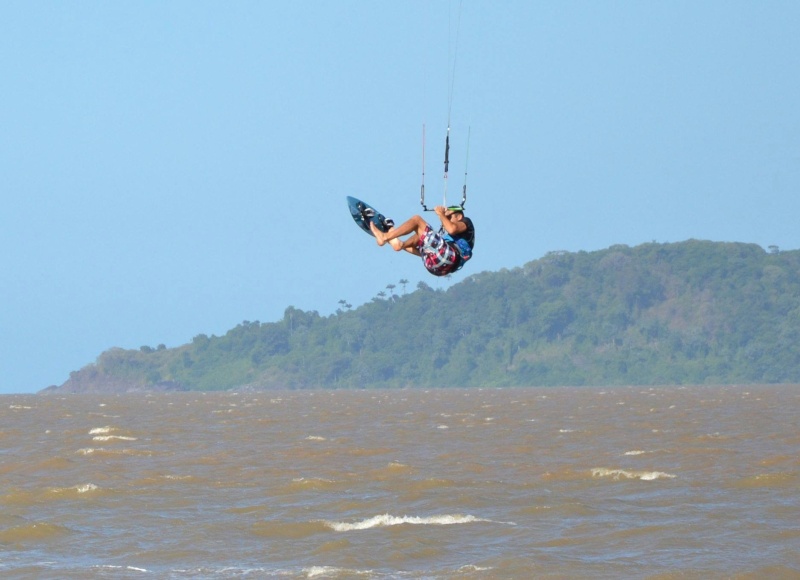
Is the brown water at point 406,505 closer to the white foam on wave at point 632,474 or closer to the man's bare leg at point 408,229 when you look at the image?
the white foam on wave at point 632,474

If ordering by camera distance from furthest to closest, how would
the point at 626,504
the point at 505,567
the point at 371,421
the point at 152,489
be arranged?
the point at 371,421
the point at 152,489
the point at 626,504
the point at 505,567

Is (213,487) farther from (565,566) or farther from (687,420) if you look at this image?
(687,420)

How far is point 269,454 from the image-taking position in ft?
102

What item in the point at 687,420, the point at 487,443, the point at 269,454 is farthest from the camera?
the point at 687,420

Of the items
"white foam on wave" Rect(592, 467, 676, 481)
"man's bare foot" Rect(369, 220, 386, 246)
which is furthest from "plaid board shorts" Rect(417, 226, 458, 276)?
"white foam on wave" Rect(592, 467, 676, 481)

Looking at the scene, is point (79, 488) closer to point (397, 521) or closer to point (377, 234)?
point (397, 521)

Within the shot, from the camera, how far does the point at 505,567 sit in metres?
16.5

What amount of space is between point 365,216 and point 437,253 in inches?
61.1

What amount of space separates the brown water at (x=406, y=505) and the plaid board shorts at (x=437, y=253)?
3476mm

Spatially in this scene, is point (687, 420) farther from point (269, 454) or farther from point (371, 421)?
point (269, 454)

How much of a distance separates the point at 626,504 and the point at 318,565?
620 cm

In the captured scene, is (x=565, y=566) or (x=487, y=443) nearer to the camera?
(x=565, y=566)

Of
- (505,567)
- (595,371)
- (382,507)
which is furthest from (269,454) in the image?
(595,371)

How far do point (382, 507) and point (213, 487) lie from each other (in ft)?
13.6
